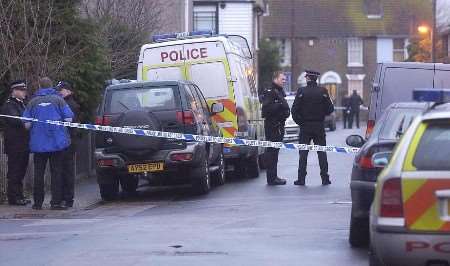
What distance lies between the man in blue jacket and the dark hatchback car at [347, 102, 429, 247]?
5.54 metres

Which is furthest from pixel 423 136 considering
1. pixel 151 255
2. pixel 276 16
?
pixel 276 16

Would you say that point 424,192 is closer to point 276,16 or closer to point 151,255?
point 151,255

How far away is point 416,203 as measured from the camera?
7.54m

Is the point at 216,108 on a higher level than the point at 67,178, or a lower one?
higher

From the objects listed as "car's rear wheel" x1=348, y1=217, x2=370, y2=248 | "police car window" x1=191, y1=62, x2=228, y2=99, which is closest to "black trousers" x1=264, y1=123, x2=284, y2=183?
"police car window" x1=191, y1=62, x2=228, y2=99

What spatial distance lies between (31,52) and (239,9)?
34.3 metres

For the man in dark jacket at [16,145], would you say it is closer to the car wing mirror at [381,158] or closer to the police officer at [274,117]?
the police officer at [274,117]

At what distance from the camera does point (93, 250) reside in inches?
413

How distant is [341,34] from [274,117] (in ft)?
164

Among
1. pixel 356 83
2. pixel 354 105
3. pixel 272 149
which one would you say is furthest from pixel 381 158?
pixel 356 83

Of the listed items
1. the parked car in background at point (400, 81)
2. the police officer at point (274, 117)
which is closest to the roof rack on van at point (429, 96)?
the parked car in background at point (400, 81)

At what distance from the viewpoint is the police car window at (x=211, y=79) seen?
18641mm

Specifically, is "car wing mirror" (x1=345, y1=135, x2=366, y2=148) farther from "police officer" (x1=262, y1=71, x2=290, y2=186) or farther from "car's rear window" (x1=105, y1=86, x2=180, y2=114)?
"police officer" (x1=262, y1=71, x2=290, y2=186)

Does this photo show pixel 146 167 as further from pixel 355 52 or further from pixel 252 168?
pixel 355 52
